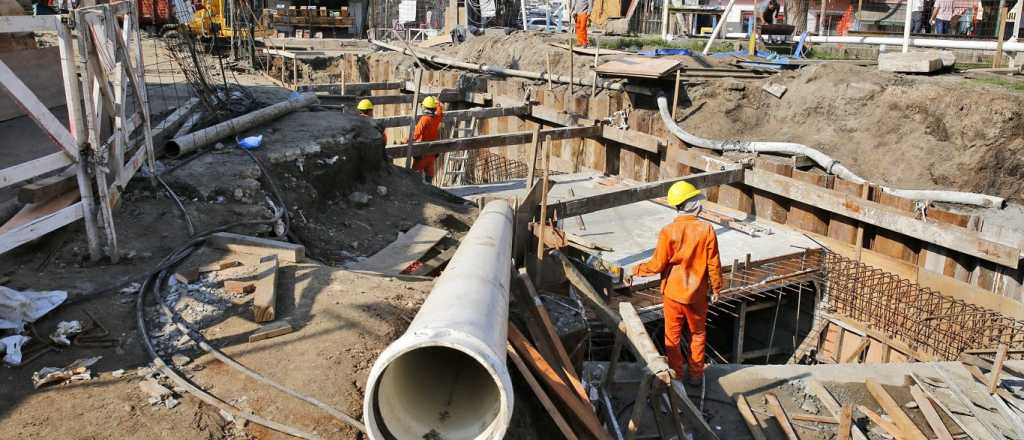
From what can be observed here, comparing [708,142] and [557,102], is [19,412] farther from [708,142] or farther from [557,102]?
[557,102]

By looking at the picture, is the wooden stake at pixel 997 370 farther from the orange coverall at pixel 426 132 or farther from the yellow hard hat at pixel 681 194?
the orange coverall at pixel 426 132

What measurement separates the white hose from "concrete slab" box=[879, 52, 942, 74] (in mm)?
2409

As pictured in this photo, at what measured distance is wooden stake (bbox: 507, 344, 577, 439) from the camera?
4.39 meters

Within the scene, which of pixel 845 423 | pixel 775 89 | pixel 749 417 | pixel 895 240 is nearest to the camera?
pixel 845 423

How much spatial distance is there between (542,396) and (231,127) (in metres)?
5.93

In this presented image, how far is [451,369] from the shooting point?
13.3 feet

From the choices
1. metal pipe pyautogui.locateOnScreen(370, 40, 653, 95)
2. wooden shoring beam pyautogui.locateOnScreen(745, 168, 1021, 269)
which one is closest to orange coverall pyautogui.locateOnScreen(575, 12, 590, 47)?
metal pipe pyautogui.locateOnScreen(370, 40, 653, 95)

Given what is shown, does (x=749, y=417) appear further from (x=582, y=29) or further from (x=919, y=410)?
(x=582, y=29)

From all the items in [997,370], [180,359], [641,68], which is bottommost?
[997,370]

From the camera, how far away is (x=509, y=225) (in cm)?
617

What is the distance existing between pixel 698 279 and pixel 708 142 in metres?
5.97

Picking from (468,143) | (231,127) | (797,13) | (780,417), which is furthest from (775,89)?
(797,13)

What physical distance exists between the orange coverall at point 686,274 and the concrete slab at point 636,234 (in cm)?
254

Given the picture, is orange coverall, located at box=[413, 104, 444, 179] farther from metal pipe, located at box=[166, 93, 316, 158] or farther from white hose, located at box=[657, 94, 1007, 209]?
white hose, located at box=[657, 94, 1007, 209]
